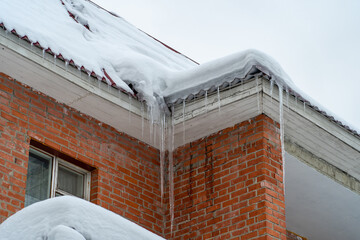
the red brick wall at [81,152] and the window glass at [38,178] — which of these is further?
the window glass at [38,178]

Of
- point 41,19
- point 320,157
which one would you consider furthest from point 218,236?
point 41,19

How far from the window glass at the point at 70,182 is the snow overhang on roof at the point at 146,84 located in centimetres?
66

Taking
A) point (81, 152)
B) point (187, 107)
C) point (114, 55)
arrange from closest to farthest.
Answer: point (81, 152)
point (187, 107)
point (114, 55)

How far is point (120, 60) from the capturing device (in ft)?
26.5

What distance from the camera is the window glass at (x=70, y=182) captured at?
7469 mm

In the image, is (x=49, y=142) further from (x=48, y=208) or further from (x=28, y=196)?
(x=48, y=208)

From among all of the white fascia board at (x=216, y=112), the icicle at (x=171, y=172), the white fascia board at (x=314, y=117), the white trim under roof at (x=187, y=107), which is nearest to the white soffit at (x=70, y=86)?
the white trim under roof at (x=187, y=107)

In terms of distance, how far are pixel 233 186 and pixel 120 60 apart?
6.17 feet

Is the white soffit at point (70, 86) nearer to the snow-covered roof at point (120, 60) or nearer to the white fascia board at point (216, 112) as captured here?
the snow-covered roof at point (120, 60)

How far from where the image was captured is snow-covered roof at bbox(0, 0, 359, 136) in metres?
7.17

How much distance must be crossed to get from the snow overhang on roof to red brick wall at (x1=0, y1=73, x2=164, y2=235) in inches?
5.0

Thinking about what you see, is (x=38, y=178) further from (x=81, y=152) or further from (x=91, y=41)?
(x=91, y=41)

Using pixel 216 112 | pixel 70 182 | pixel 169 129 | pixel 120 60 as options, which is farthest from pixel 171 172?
pixel 120 60

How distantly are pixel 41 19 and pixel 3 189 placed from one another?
2.16 metres
